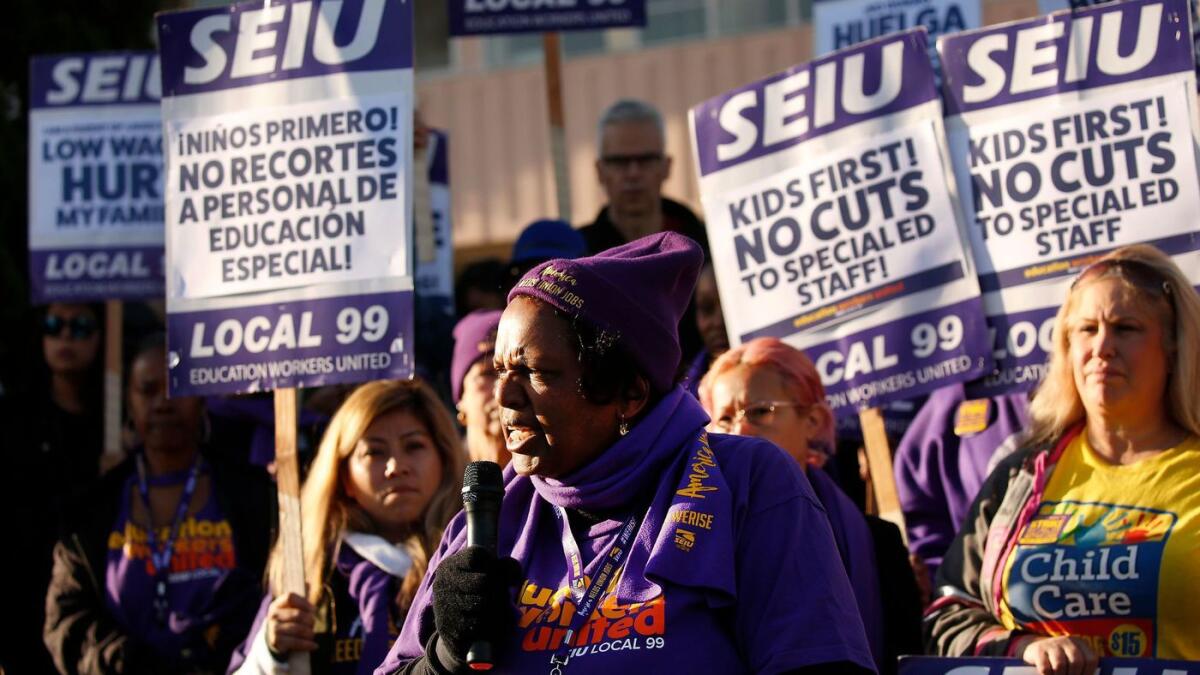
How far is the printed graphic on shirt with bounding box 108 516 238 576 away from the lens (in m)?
6.28

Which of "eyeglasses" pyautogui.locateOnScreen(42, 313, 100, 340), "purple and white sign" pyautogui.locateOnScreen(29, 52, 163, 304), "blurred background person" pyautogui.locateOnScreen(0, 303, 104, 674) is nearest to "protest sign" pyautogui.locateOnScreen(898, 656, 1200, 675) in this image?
"blurred background person" pyautogui.locateOnScreen(0, 303, 104, 674)

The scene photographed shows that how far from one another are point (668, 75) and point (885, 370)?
11723mm

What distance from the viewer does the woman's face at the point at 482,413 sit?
5.52m

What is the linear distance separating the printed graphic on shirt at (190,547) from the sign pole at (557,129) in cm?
241

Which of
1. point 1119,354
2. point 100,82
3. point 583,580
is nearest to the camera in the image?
point 583,580

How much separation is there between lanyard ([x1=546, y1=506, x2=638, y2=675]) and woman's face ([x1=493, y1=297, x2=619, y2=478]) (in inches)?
6.5

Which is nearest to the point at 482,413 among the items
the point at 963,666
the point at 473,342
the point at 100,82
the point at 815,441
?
the point at 473,342

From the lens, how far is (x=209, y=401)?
7270mm

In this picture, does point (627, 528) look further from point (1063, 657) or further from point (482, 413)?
point (482, 413)

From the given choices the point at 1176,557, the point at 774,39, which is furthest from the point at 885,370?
the point at 774,39

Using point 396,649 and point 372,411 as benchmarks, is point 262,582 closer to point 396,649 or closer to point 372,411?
point 372,411

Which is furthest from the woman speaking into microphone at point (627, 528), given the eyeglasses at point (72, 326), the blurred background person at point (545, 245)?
the eyeglasses at point (72, 326)

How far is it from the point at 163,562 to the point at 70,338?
230 centimetres

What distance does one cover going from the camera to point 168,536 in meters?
6.39
